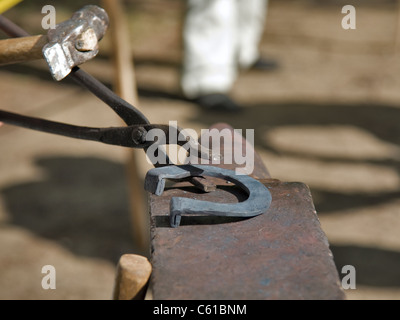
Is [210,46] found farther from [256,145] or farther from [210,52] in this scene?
[256,145]

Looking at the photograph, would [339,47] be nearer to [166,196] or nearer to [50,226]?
[50,226]

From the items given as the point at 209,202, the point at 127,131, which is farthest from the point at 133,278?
the point at 127,131

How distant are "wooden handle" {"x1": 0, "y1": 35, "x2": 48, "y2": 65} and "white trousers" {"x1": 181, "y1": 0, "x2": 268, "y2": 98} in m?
2.96

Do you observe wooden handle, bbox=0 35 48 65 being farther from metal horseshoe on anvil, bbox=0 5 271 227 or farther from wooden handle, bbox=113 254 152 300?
wooden handle, bbox=113 254 152 300

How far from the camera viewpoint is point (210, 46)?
4.16 m

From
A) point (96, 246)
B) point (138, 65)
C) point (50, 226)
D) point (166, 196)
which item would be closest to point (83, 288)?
point (96, 246)

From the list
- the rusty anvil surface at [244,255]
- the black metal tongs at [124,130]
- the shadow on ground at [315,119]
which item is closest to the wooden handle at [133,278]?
the rusty anvil surface at [244,255]

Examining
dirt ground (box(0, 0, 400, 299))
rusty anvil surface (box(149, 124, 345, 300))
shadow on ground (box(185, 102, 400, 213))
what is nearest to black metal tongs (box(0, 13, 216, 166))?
rusty anvil surface (box(149, 124, 345, 300))

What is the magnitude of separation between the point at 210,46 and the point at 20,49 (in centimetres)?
310

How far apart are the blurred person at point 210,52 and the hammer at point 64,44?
293cm

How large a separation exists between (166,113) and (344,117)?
121 centimetres

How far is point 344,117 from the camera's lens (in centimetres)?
405

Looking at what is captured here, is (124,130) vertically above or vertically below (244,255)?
above

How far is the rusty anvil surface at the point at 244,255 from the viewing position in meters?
0.87
